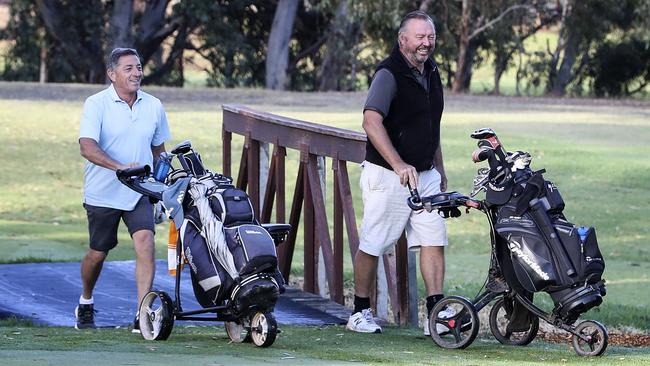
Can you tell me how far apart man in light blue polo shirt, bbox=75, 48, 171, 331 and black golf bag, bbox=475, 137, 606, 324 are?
226cm

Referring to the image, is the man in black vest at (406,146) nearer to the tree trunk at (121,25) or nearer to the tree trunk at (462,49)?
the tree trunk at (462,49)

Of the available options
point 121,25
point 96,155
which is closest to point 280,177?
point 96,155

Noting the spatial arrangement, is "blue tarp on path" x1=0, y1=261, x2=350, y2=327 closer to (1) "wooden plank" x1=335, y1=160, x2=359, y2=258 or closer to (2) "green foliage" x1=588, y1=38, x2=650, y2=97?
(1) "wooden plank" x1=335, y1=160, x2=359, y2=258

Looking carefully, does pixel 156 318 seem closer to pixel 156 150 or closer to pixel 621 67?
pixel 156 150

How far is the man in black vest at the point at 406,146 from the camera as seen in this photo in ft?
28.1

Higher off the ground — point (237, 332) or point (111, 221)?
point (111, 221)

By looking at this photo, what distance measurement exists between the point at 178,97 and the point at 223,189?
27.3 m

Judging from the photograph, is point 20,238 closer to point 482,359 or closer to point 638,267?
point 638,267

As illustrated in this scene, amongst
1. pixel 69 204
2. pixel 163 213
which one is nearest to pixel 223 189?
pixel 163 213

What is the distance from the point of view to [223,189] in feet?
26.5

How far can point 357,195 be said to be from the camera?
20.3 meters

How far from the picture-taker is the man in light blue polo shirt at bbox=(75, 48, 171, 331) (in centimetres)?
906

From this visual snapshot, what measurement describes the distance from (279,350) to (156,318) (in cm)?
85

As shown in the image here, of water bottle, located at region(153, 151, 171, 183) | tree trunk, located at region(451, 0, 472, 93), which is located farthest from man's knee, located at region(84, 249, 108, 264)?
tree trunk, located at region(451, 0, 472, 93)
